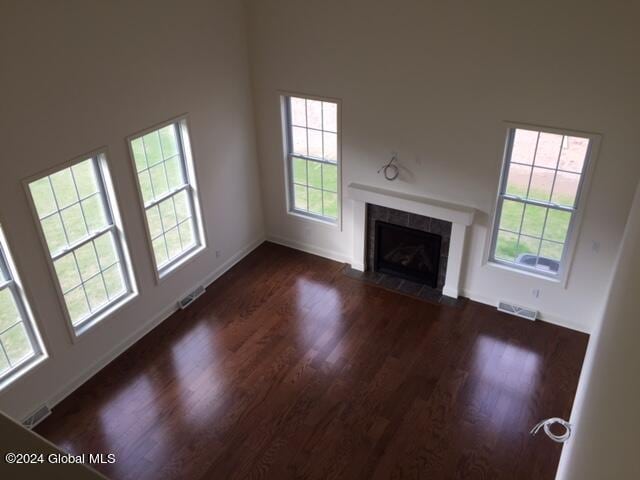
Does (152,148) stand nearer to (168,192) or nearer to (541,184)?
(168,192)

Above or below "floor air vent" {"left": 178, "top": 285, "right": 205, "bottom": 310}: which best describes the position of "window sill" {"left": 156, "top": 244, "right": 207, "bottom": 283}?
above

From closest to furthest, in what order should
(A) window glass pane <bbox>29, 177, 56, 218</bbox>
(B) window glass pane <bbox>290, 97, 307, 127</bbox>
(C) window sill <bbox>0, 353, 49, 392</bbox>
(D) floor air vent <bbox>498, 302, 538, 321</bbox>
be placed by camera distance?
1. (A) window glass pane <bbox>29, 177, 56, 218</bbox>
2. (C) window sill <bbox>0, 353, 49, 392</bbox>
3. (D) floor air vent <bbox>498, 302, 538, 321</bbox>
4. (B) window glass pane <bbox>290, 97, 307, 127</bbox>

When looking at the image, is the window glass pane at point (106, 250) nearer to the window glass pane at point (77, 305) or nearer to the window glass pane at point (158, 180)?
the window glass pane at point (77, 305)

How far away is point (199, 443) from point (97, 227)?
98.9 inches

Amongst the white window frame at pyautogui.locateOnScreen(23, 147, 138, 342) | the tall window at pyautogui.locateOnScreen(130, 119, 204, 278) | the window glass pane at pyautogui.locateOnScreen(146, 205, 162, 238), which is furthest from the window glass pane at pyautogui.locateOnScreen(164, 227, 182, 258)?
the white window frame at pyautogui.locateOnScreen(23, 147, 138, 342)

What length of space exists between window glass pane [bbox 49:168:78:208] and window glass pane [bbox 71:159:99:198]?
69 millimetres

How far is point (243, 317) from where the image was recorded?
7.21 meters

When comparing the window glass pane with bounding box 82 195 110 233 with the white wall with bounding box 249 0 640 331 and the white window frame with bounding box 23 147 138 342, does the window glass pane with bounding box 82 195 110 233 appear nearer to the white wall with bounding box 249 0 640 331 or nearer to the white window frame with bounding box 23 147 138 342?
the white window frame with bounding box 23 147 138 342

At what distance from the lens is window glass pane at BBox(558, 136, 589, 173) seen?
5930mm

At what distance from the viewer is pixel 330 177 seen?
7.81 meters

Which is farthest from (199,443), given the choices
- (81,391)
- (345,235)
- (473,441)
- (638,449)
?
(638,449)

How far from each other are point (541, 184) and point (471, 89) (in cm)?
133

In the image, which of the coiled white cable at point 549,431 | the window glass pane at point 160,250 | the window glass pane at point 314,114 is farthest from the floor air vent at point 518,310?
the window glass pane at point 160,250

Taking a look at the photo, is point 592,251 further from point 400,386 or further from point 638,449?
point 638,449
